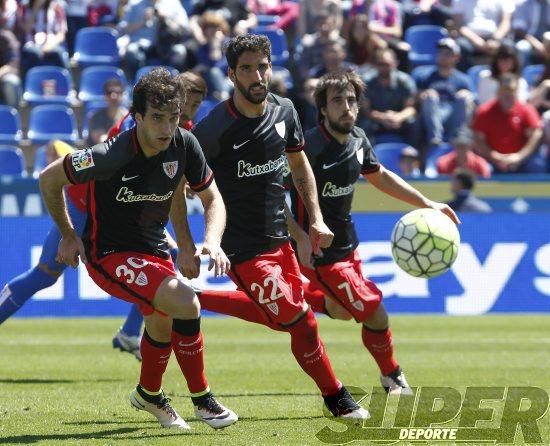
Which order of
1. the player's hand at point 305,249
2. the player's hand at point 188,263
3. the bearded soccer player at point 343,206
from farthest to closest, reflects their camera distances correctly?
the bearded soccer player at point 343,206 → the player's hand at point 305,249 → the player's hand at point 188,263

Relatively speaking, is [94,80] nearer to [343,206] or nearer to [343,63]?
[343,63]

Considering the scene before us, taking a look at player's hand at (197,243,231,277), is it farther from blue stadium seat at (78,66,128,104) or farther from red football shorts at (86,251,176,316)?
blue stadium seat at (78,66,128,104)

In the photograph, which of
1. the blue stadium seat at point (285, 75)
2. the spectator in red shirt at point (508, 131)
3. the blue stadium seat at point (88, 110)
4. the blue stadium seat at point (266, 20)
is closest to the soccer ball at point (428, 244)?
the blue stadium seat at point (285, 75)

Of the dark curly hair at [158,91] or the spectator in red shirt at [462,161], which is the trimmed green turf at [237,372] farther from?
the spectator in red shirt at [462,161]

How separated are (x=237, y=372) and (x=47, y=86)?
10.5 metres

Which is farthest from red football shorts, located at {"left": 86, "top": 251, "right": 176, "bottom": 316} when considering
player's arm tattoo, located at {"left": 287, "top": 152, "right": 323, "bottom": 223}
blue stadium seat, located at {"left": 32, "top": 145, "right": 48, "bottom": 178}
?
blue stadium seat, located at {"left": 32, "top": 145, "right": 48, "bottom": 178}

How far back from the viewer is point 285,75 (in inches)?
774

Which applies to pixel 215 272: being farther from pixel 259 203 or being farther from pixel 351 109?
pixel 351 109

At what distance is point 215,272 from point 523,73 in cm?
1546

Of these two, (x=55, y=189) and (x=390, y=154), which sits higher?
(x=55, y=189)

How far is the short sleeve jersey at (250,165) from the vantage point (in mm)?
8117

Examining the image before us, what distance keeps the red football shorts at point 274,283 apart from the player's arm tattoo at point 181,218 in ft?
1.89

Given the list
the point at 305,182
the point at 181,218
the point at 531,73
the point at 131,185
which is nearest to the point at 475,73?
the point at 531,73

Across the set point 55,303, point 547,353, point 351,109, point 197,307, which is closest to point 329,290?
point 351,109
